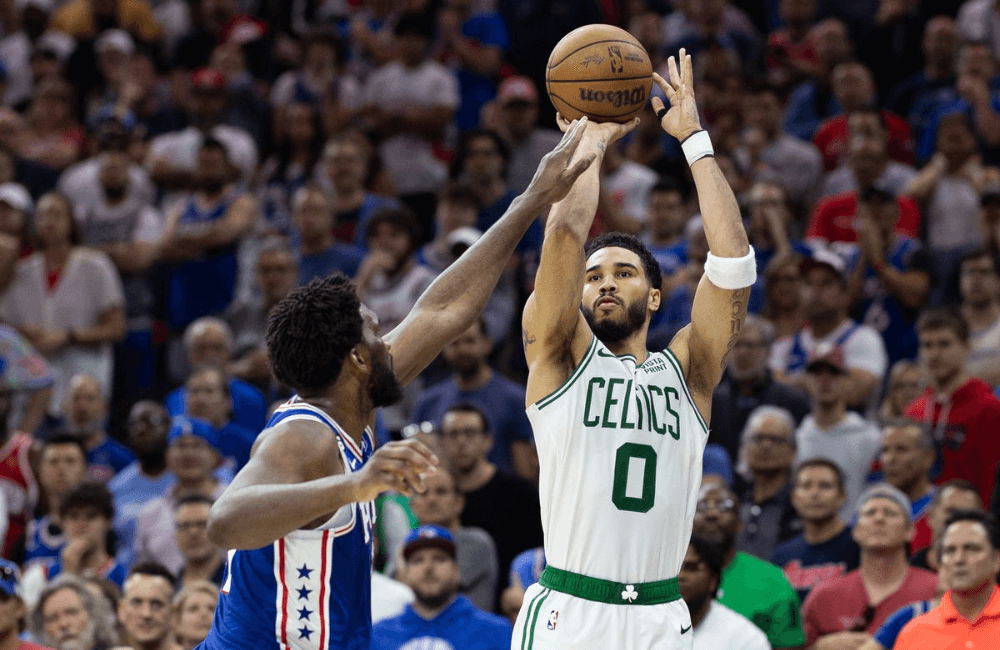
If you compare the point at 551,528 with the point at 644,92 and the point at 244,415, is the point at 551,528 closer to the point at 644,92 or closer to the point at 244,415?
the point at 644,92

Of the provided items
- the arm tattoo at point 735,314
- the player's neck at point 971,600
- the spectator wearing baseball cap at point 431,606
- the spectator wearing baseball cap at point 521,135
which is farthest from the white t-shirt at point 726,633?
the spectator wearing baseball cap at point 521,135

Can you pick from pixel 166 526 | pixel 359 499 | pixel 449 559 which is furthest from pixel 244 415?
pixel 359 499

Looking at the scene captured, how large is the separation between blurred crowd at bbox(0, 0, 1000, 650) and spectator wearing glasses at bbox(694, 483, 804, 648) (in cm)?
2

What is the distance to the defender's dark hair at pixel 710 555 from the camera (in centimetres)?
806

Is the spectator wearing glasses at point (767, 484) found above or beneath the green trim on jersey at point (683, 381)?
beneath

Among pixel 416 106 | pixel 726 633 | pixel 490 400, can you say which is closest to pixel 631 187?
pixel 416 106

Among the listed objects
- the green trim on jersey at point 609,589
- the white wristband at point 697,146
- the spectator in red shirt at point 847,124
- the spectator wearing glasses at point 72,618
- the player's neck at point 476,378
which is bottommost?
the spectator wearing glasses at point 72,618

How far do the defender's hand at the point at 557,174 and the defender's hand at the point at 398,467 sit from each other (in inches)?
59.9

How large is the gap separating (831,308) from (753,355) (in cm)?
99

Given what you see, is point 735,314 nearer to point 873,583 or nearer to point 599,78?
point 599,78

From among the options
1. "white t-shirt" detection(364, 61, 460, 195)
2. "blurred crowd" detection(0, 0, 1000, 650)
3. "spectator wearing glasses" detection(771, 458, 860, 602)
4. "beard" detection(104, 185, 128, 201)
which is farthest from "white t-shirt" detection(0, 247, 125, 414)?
"spectator wearing glasses" detection(771, 458, 860, 602)

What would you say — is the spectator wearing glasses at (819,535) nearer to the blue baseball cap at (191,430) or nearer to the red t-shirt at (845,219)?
the red t-shirt at (845,219)

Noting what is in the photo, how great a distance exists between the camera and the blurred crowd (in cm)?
928

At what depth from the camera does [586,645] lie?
555 cm
